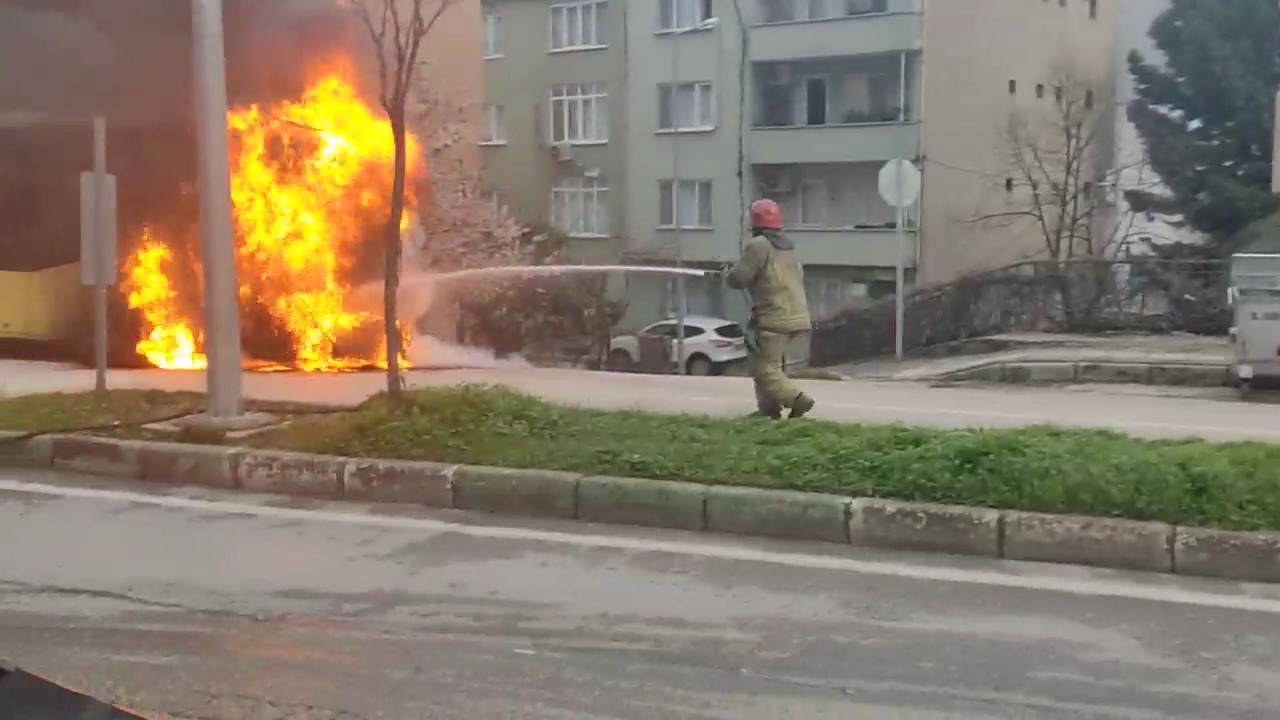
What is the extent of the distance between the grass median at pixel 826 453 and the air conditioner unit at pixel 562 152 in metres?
23.7

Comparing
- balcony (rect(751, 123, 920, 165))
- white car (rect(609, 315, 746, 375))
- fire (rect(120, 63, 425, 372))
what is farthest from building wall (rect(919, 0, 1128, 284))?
fire (rect(120, 63, 425, 372))

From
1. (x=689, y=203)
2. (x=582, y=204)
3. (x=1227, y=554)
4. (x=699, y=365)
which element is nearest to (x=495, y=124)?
(x=582, y=204)

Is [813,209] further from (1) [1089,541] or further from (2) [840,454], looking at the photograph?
(1) [1089,541]

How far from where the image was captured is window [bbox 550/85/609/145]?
31.5 metres

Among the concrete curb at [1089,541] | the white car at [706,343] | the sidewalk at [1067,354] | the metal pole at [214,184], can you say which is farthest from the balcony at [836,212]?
the concrete curb at [1089,541]

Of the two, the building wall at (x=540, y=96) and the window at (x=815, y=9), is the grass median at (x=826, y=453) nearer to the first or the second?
the window at (x=815, y=9)

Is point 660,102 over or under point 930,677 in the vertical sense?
over

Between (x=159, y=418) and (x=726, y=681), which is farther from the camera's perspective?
(x=159, y=418)

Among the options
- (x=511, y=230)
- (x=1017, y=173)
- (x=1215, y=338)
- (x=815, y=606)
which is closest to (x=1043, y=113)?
(x=1017, y=173)

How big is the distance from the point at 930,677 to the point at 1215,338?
15.0 metres

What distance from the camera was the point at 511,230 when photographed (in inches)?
740

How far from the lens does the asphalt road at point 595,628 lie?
4.02m

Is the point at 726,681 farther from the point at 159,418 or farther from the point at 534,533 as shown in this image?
the point at 159,418

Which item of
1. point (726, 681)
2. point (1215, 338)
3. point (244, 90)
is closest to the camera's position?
point (726, 681)
